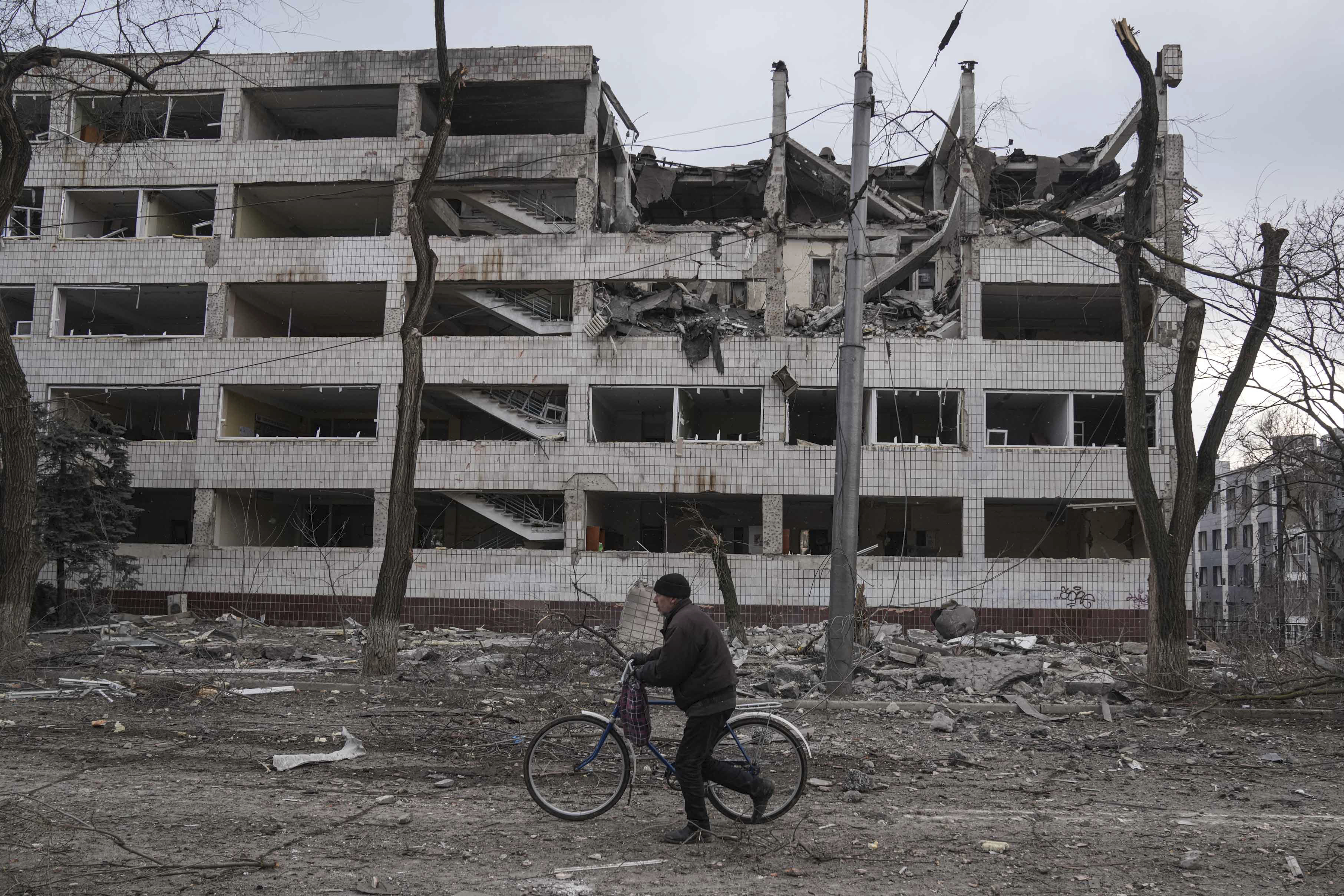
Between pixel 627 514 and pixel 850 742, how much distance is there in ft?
65.3

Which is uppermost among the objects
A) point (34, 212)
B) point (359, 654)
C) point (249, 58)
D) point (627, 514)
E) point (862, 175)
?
point (249, 58)

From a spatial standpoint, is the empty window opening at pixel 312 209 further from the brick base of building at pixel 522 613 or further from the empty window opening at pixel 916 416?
the empty window opening at pixel 916 416

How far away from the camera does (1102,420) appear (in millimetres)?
27797

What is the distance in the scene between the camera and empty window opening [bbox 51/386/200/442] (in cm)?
2736

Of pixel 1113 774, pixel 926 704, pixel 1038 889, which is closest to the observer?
pixel 1038 889

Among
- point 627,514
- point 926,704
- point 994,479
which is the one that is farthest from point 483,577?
point 926,704

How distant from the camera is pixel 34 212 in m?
29.0

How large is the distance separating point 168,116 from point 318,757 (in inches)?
951

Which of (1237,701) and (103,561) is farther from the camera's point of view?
(103,561)

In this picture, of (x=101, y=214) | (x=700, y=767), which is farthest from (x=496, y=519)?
(x=700, y=767)

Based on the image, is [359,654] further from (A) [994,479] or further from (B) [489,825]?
(A) [994,479]

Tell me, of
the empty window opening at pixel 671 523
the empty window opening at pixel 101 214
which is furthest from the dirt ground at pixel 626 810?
the empty window opening at pixel 101 214

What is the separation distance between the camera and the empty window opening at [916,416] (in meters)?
25.3

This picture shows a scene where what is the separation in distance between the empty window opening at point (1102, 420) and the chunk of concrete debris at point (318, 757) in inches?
815
